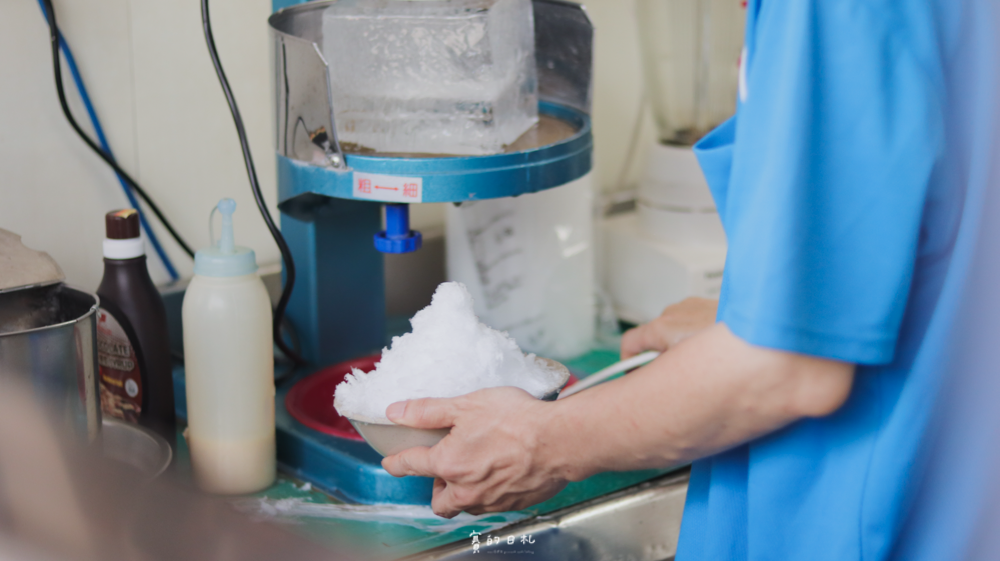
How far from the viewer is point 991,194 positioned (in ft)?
1.99

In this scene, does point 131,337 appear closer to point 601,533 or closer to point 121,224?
point 121,224

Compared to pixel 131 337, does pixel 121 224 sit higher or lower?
higher

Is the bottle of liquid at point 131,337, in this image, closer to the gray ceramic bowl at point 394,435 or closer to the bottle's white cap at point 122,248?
the bottle's white cap at point 122,248

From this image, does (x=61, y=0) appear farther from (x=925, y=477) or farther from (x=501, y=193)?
(x=925, y=477)

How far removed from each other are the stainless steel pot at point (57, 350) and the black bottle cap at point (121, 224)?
9cm

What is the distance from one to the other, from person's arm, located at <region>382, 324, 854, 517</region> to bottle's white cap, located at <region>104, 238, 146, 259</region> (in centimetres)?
41

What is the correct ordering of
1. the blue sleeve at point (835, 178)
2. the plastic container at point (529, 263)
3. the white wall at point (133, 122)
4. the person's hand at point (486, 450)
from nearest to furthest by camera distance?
the blue sleeve at point (835, 178)
the person's hand at point (486, 450)
the white wall at point (133, 122)
the plastic container at point (529, 263)

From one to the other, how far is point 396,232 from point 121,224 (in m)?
0.31

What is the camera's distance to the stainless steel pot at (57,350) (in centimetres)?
81

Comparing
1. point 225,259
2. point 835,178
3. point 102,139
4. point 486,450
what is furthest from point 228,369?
point 835,178

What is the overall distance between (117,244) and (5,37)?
0.33m

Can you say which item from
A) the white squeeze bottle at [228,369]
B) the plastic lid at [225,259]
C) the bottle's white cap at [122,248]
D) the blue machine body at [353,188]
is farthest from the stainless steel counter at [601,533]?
the bottle's white cap at [122,248]

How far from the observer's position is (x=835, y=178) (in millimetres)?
593

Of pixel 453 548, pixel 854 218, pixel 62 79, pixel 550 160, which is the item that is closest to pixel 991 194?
pixel 854 218
